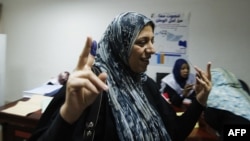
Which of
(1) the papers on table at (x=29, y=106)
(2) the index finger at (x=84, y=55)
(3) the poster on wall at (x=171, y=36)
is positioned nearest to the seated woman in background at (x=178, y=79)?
(3) the poster on wall at (x=171, y=36)

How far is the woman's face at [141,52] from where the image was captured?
0.99 meters

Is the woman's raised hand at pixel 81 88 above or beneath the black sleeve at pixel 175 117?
above

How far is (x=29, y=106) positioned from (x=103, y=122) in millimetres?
1173

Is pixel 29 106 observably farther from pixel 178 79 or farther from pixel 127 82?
pixel 178 79

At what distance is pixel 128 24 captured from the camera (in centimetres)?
101

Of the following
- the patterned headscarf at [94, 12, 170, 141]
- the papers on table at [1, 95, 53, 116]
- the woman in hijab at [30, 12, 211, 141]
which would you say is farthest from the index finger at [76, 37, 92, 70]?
the papers on table at [1, 95, 53, 116]

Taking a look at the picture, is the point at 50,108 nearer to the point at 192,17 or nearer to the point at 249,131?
the point at 249,131

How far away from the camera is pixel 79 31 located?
10.9 ft

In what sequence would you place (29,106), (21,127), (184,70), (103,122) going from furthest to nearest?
(184,70) < (29,106) < (21,127) < (103,122)

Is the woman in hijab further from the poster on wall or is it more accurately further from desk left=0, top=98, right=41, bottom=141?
the poster on wall

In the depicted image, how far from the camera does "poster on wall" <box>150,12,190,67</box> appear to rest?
115 inches

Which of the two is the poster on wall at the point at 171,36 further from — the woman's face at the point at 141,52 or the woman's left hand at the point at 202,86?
the woman's face at the point at 141,52

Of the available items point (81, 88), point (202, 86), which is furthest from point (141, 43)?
point (81, 88)

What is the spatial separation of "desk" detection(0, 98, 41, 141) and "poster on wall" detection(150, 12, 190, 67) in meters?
1.78
